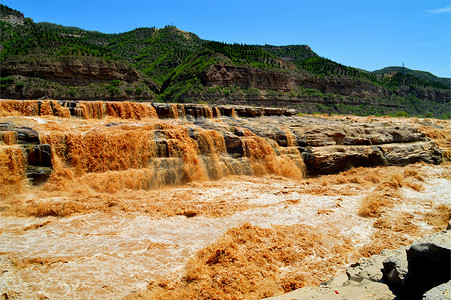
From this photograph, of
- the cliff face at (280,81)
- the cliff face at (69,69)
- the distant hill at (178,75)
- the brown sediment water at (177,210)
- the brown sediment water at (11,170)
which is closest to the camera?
the brown sediment water at (177,210)

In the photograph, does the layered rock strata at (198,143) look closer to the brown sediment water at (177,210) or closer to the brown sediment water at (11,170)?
the brown sediment water at (177,210)

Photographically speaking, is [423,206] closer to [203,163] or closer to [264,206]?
[264,206]

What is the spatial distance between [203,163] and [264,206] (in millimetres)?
4584

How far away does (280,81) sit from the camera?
5278cm

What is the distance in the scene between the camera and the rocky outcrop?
3916 mm

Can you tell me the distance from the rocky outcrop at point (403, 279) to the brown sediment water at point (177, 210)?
956 mm

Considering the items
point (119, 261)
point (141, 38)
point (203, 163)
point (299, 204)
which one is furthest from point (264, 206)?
point (141, 38)

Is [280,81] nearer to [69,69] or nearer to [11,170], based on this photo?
[69,69]

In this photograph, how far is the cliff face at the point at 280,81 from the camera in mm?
47469

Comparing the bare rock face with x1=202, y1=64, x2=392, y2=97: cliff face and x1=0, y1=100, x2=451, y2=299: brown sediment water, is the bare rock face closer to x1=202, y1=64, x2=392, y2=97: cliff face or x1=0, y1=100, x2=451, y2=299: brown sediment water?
x1=0, y1=100, x2=451, y2=299: brown sediment water

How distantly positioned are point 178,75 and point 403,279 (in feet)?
168

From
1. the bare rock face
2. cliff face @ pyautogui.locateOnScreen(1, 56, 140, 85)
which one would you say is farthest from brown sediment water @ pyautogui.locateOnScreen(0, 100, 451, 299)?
cliff face @ pyautogui.locateOnScreen(1, 56, 140, 85)

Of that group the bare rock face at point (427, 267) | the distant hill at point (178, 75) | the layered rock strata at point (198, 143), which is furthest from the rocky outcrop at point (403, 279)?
the distant hill at point (178, 75)

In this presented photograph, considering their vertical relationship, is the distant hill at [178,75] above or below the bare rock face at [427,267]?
above
